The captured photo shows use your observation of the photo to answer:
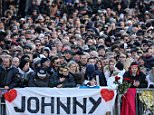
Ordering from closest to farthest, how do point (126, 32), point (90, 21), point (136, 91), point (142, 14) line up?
point (136, 91) → point (126, 32) → point (90, 21) → point (142, 14)

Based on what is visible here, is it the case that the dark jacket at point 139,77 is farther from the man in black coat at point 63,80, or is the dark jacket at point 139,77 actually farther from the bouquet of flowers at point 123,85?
the man in black coat at point 63,80

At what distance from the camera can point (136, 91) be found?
52.4 feet

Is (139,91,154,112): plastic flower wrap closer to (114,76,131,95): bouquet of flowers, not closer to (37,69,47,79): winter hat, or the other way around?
(114,76,131,95): bouquet of flowers

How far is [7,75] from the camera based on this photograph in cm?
1656

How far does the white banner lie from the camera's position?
1623 centimetres

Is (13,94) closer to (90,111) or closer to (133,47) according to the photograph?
(90,111)

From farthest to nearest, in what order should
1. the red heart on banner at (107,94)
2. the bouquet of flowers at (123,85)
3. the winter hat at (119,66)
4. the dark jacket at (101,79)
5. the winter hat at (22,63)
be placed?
the winter hat at (119,66) → the winter hat at (22,63) → the dark jacket at (101,79) → the red heart on banner at (107,94) → the bouquet of flowers at (123,85)

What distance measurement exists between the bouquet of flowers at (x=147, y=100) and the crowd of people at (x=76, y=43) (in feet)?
1.56

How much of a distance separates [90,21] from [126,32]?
2.26 m

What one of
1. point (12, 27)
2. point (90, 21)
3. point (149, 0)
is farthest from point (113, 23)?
point (149, 0)

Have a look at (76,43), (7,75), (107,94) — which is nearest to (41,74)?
(7,75)

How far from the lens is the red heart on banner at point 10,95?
16188 millimetres

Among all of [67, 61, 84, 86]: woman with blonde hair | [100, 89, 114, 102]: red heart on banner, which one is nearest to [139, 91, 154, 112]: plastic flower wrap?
[100, 89, 114, 102]: red heart on banner

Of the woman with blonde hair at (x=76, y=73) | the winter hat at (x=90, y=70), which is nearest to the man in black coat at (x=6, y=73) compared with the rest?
the woman with blonde hair at (x=76, y=73)
